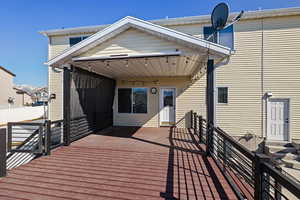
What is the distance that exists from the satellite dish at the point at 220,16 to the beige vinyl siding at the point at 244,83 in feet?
12.1

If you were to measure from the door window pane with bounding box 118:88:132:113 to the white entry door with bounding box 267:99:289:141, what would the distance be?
6474mm

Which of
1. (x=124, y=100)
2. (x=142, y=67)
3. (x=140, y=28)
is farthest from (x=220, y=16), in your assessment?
(x=124, y=100)

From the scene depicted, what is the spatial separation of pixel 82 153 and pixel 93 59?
8.22 ft

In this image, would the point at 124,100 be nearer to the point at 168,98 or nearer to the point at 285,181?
the point at 168,98

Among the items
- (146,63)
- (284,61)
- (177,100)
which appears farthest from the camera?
(177,100)

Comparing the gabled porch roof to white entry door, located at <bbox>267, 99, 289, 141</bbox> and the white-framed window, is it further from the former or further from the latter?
white entry door, located at <bbox>267, 99, 289, 141</bbox>

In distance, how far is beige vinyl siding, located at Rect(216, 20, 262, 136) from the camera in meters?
7.17

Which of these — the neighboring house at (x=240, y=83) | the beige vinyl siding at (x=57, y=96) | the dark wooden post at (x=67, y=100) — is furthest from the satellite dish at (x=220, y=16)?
the beige vinyl siding at (x=57, y=96)

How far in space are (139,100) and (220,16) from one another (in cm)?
529

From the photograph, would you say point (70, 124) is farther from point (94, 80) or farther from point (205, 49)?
point (205, 49)

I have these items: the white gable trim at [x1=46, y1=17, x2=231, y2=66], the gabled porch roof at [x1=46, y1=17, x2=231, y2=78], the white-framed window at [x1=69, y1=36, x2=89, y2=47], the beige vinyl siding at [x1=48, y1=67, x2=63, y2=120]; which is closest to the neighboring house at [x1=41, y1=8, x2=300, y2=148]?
the white-framed window at [x1=69, y1=36, x2=89, y2=47]

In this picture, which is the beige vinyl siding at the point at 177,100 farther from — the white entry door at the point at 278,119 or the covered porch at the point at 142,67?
the white entry door at the point at 278,119

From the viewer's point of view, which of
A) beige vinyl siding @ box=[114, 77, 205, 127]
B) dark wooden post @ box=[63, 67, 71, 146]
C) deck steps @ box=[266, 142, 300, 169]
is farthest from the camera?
beige vinyl siding @ box=[114, 77, 205, 127]

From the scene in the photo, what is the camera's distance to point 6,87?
65.8 ft
